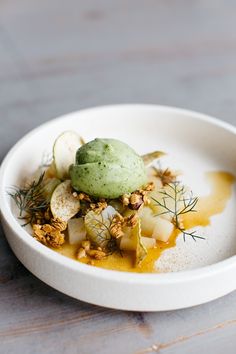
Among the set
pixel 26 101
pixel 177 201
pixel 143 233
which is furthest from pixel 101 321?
pixel 26 101

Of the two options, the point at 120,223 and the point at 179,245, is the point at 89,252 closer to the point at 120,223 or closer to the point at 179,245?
the point at 120,223

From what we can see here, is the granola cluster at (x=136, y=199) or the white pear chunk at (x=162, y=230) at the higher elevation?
the granola cluster at (x=136, y=199)

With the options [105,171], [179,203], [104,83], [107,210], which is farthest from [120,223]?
[104,83]

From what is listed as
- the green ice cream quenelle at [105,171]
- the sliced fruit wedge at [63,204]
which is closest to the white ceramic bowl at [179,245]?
the sliced fruit wedge at [63,204]

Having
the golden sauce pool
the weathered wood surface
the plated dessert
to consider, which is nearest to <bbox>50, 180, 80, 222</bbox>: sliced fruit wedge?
the plated dessert

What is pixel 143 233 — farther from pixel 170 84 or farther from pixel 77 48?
pixel 77 48

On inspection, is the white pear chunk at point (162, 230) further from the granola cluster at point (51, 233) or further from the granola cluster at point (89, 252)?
the granola cluster at point (51, 233)
